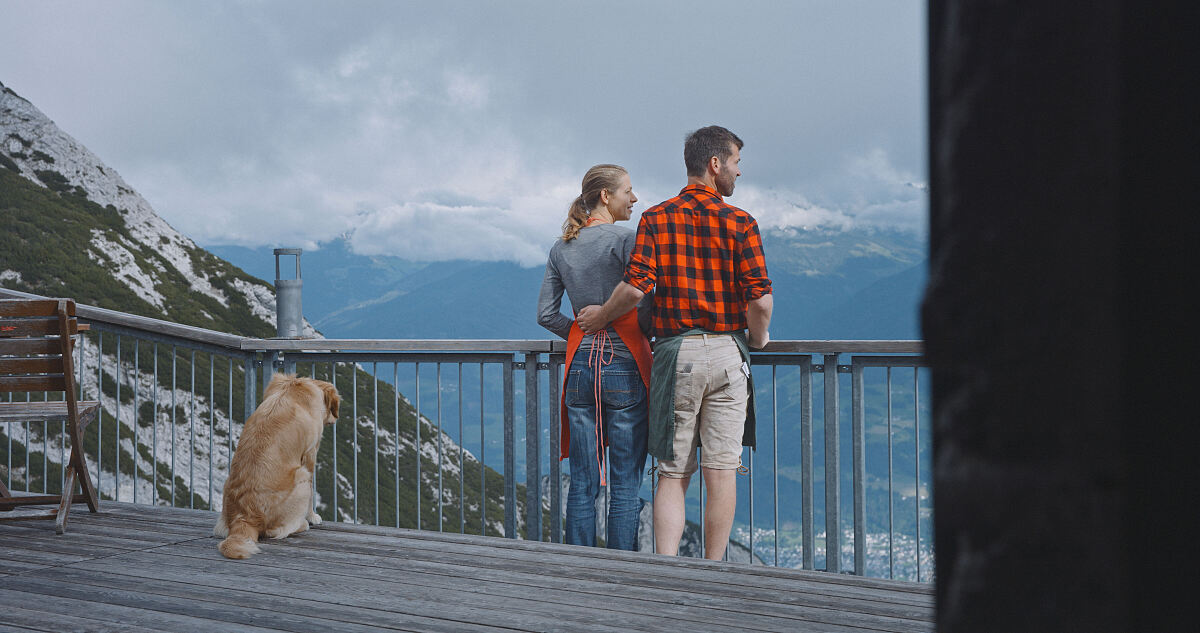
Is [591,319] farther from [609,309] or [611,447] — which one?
[611,447]

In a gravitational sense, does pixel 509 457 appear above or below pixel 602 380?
below

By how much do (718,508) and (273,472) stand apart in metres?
1.83

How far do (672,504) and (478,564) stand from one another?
885mm

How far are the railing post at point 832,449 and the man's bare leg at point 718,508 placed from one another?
463 mm

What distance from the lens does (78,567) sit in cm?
340

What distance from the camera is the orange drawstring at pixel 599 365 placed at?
154 inches

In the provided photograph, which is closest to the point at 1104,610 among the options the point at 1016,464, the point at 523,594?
the point at 1016,464

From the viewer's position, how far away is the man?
368 cm

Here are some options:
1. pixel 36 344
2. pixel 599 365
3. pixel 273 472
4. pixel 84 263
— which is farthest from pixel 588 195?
pixel 84 263

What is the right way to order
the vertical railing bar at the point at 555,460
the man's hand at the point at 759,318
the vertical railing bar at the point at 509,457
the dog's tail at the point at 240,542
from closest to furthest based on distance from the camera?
1. the dog's tail at the point at 240,542
2. the man's hand at the point at 759,318
3. the vertical railing bar at the point at 555,460
4. the vertical railing bar at the point at 509,457

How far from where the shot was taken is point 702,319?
3717mm

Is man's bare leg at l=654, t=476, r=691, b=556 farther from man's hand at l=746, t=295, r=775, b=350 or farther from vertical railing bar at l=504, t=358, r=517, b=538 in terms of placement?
vertical railing bar at l=504, t=358, r=517, b=538

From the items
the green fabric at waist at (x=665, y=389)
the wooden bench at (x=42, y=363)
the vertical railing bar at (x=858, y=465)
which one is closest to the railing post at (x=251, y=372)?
the wooden bench at (x=42, y=363)

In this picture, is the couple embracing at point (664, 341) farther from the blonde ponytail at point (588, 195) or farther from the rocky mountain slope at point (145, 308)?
the rocky mountain slope at point (145, 308)
